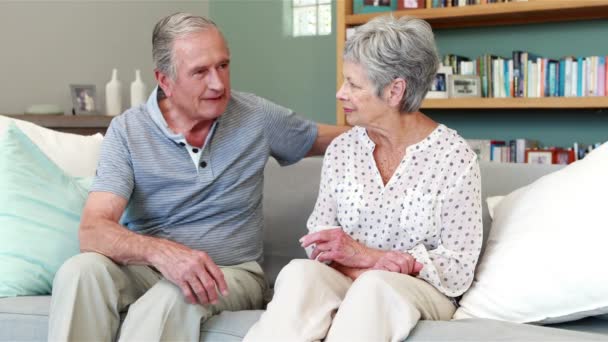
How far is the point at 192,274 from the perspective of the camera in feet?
5.01

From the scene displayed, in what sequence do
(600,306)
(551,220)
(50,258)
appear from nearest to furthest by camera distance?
(600,306)
(551,220)
(50,258)

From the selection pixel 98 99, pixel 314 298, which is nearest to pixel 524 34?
pixel 98 99

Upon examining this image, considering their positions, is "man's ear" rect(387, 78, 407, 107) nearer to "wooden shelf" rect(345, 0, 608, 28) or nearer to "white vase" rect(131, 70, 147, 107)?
"wooden shelf" rect(345, 0, 608, 28)

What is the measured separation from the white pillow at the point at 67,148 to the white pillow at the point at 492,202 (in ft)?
3.63

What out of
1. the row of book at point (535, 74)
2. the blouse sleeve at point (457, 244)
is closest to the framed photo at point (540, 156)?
the row of book at point (535, 74)

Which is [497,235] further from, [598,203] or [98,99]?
[98,99]

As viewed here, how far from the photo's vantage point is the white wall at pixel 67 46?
3.85 m

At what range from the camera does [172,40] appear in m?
1.90

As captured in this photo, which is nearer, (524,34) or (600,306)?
(600,306)

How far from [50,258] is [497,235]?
3.49ft

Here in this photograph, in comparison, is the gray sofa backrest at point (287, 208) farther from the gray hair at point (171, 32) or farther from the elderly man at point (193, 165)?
the gray hair at point (171, 32)

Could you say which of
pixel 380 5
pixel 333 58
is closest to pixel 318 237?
pixel 380 5

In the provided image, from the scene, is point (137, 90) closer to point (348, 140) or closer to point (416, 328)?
point (348, 140)

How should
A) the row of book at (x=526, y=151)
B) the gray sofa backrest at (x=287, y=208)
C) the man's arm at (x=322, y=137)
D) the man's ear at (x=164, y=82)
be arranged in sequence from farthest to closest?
the row of book at (x=526, y=151) < the gray sofa backrest at (x=287, y=208) < the man's arm at (x=322, y=137) < the man's ear at (x=164, y=82)
